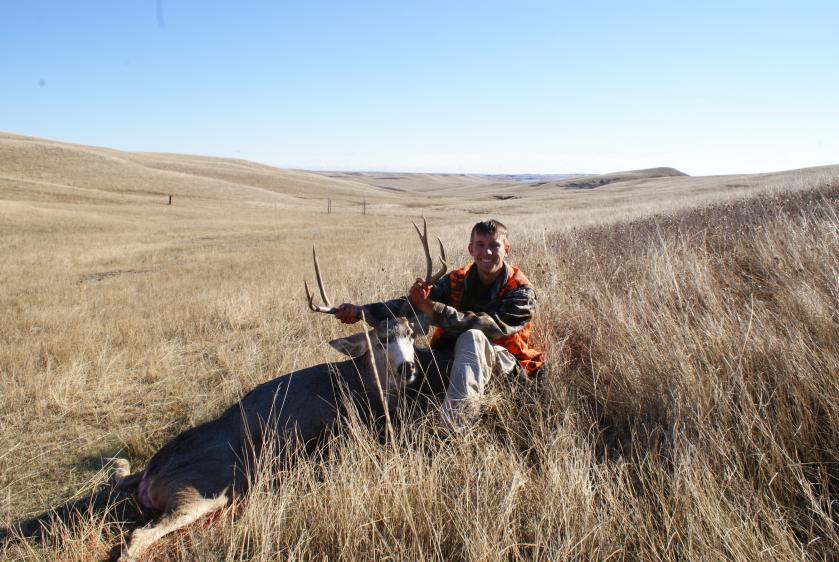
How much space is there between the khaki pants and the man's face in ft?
2.31

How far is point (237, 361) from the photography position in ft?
18.0

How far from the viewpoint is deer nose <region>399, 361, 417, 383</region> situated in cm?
376

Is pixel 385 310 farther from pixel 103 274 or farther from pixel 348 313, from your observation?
pixel 103 274

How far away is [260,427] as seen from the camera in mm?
3689

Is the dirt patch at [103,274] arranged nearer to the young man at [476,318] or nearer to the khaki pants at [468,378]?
the young man at [476,318]

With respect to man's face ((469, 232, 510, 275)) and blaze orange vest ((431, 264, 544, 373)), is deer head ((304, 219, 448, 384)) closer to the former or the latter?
man's face ((469, 232, 510, 275))

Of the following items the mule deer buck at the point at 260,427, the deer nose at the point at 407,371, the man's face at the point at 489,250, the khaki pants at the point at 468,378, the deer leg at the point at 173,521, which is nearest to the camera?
the deer leg at the point at 173,521

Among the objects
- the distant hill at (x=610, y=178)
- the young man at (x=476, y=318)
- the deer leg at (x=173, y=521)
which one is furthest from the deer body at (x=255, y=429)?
the distant hill at (x=610, y=178)

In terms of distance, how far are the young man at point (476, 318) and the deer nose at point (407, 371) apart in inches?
10.9

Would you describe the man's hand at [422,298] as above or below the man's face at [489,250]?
below

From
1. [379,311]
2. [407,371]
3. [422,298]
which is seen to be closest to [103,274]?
[379,311]

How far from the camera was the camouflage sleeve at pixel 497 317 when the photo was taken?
11.9ft

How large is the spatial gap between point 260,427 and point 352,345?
2.87 feet

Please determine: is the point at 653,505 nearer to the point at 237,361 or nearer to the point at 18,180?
the point at 237,361
